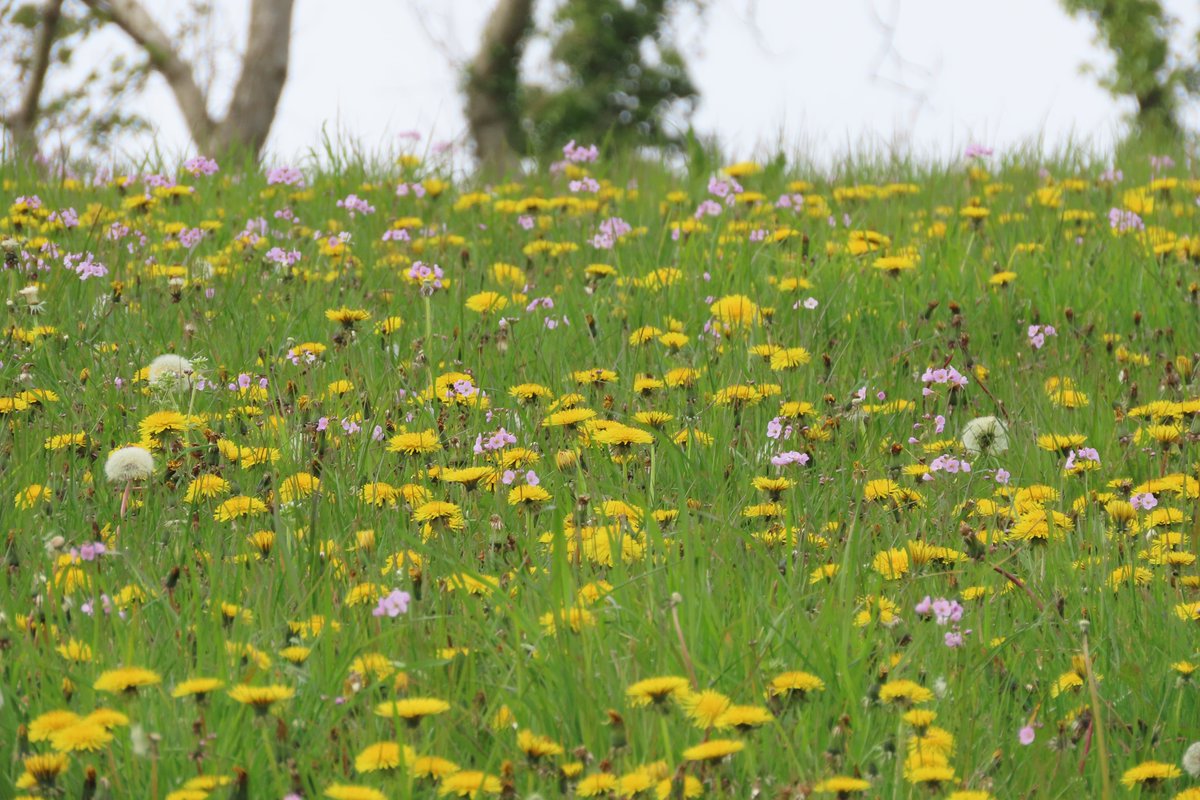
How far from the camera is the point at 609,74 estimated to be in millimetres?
33844

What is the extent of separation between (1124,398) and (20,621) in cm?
304

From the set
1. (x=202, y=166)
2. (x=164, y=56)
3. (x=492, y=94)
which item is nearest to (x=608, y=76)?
(x=492, y=94)

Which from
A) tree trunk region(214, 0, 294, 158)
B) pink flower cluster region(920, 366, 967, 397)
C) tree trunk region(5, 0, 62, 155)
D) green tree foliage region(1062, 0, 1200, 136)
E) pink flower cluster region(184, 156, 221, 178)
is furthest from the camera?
green tree foliage region(1062, 0, 1200, 136)

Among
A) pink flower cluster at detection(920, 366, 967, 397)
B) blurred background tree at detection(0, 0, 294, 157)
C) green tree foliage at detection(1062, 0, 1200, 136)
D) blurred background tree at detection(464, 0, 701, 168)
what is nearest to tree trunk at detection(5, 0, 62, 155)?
blurred background tree at detection(0, 0, 294, 157)

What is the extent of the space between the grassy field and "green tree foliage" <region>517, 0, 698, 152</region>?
27.9 metres

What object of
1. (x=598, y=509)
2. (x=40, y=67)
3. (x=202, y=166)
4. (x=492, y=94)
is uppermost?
(x=492, y=94)

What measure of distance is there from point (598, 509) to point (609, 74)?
32.0m

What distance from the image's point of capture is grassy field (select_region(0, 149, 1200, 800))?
2.09m

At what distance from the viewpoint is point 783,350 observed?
3.82 metres

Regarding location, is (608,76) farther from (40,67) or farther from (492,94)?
(40,67)

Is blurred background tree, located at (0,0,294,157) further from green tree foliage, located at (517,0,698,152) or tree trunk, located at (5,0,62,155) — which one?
green tree foliage, located at (517,0,698,152)

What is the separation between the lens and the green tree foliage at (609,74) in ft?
108

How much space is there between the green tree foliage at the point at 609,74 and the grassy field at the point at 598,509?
2789cm

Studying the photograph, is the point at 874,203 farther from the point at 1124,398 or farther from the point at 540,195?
the point at 1124,398
